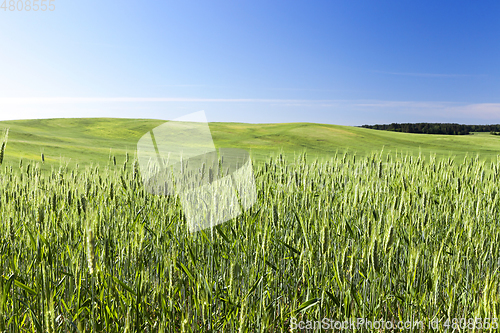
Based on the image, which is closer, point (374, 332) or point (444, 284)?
point (374, 332)

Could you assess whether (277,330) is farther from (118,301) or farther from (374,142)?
(374,142)

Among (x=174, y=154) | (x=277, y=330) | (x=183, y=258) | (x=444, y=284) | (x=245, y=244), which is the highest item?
(x=174, y=154)

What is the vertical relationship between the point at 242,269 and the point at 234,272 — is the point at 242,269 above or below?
below

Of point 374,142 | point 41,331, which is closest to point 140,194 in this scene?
point 41,331

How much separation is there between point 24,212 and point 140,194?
0.81 m

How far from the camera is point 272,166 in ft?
13.0

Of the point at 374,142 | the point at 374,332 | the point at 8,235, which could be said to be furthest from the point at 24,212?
the point at 374,142

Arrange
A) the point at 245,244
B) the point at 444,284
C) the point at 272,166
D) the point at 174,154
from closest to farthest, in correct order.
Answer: the point at 245,244 < the point at 444,284 < the point at 174,154 < the point at 272,166

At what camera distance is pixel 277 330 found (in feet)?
4.56

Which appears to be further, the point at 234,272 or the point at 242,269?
the point at 242,269

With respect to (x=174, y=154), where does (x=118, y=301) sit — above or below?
below

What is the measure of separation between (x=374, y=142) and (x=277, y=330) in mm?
16984

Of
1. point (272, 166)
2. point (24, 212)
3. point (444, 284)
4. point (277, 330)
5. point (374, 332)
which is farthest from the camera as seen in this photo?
point (272, 166)

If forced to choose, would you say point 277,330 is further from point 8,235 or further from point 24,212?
point 24,212
